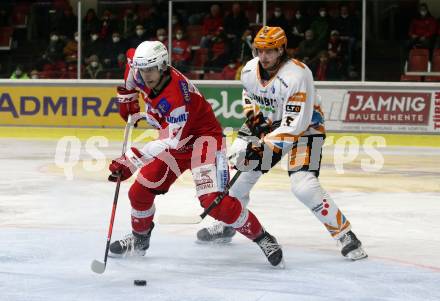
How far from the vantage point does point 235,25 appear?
15211 mm

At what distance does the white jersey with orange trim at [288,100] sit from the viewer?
5.66m

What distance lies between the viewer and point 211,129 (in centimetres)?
589

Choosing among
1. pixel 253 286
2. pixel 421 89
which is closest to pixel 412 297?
pixel 253 286

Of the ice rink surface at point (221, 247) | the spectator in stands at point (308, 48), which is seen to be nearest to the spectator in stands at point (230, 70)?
the spectator in stands at point (308, 48)

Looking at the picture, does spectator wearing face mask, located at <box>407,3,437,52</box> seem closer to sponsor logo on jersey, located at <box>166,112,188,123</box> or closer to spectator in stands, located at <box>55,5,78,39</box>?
spectator in stands, located at <box>55,5,78,39</box>

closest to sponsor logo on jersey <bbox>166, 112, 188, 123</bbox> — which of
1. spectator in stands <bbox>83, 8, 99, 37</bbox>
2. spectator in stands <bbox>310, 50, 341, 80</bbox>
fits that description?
spectator in stands <bbox>310, 50, 341, 80</bbox>

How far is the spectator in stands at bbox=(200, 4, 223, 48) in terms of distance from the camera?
15342 mm

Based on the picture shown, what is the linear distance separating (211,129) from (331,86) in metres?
8.61

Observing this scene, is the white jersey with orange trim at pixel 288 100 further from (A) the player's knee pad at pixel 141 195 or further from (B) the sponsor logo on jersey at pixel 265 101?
(A) the player's knee pad at pixel 141 195

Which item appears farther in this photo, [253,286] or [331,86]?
[331,86]

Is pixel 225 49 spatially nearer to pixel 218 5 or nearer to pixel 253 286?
pixel 218 5

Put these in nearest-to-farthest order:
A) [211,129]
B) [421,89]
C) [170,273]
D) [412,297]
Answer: [412,297] → [170,273] → [211,129] → [421,89]

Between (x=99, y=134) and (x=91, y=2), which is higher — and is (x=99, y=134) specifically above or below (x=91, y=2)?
below

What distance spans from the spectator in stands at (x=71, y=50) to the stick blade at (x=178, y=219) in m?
8.60
